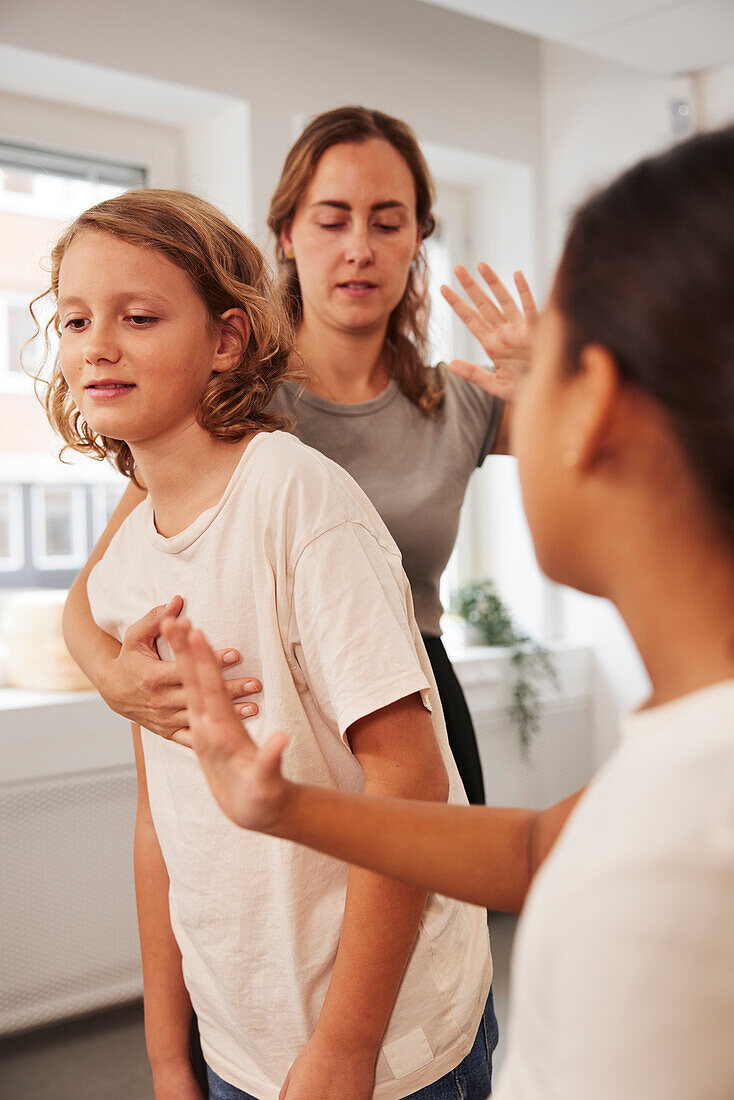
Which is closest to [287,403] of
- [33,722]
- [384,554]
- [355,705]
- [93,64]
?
[384,554]

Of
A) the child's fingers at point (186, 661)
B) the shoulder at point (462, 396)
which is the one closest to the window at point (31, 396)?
the shoulder at point (462, 396)

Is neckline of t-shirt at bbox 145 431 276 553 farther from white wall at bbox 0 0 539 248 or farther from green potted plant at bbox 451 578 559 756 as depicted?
green potted plant at bbox 451 578 559 756

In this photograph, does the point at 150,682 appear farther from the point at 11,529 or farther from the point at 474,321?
the point at 11,529

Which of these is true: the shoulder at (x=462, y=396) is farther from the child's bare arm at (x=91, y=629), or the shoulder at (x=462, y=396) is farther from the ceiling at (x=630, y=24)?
the ceiling at (x=630, y=24)

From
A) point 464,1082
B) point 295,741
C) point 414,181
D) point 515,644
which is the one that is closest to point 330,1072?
point 464,1082

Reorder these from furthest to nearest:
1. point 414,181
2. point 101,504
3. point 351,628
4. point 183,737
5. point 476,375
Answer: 1. point 101,504
2. point 414,181
3. point 476,375
4. point 183,737
5. point 351,628

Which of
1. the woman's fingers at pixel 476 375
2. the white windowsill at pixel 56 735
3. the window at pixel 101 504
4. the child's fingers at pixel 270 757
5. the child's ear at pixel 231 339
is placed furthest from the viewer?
the window at pixel 101 504

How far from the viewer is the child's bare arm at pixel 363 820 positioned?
0.58 m

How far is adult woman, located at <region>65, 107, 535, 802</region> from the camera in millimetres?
1367

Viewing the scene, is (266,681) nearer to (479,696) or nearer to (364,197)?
(364,197)

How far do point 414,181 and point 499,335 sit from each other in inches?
12.9

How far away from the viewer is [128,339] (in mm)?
960

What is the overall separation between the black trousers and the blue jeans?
0.42 meters

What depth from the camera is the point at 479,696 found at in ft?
10.9
